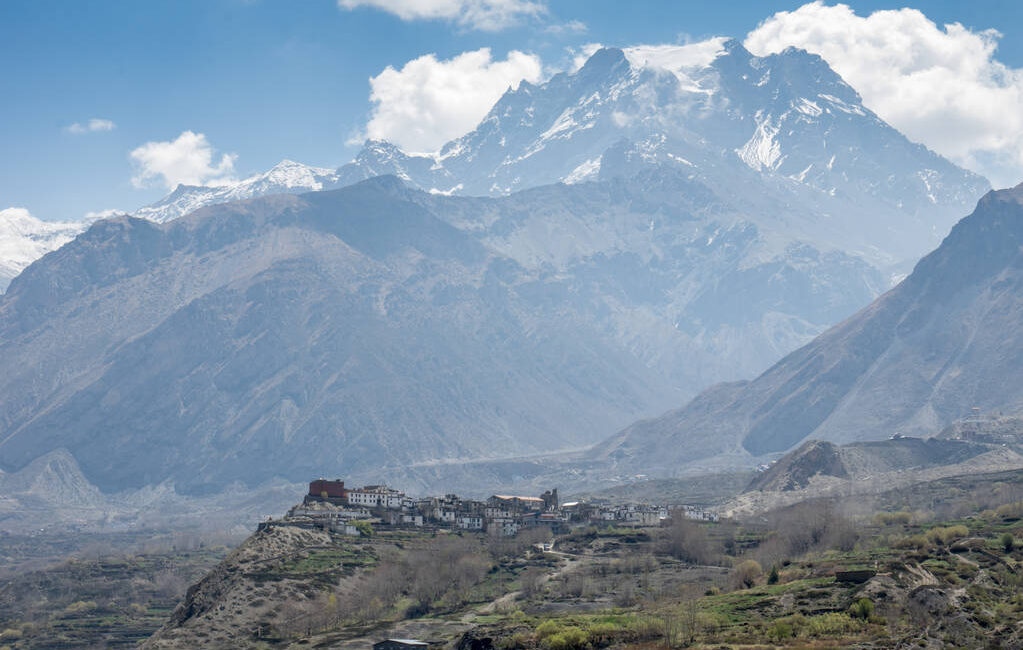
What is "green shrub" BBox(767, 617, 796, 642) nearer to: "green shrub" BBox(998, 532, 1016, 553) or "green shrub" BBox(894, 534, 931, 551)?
"green shrub" BBox(998, 532, 1016, 553)

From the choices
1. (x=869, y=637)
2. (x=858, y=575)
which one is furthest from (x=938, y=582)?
(x=869, y=637)

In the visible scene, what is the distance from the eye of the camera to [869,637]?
328 ft

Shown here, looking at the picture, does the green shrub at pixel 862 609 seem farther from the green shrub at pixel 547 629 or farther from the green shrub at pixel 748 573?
the green shrub at pixel 748 573

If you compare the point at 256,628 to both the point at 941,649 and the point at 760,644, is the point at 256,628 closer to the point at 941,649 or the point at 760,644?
the point at 760,644

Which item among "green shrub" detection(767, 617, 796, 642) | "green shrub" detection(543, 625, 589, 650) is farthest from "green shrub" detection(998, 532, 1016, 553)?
"green shrub" detection(543, 625, 589, 650)

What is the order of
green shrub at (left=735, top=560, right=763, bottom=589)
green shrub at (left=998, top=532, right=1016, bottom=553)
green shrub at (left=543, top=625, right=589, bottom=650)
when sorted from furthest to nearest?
green shrub at (left=735, top=560, right=763, bottom=589)
green shrub at (left=998, top=532, right=1016, bottom=553)
green shrub at (left=543, top=625, right=589, bottom=650)

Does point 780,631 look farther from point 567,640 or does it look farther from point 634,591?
point 634,591

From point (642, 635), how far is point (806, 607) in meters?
14.2

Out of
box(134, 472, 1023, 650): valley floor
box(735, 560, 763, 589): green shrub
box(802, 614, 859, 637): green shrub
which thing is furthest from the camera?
box(735, 560, 763, 589): green shrub

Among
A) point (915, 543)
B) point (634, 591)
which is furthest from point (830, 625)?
point (634, 591)

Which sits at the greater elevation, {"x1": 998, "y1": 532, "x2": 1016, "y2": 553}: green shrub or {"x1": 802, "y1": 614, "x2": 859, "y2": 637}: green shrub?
{"x1": 998, "y1": 532, "x2": 1016, "y2": 553}: green shrub

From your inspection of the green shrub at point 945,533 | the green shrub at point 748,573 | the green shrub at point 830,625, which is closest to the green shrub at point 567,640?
the green shrub at point 830,625

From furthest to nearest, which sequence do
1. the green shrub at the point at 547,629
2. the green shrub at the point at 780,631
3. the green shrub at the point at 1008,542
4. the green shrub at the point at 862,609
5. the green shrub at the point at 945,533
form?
the green shrub at the point at 945,533 < the green shrub at the point at 1008,542 < the green shrub at the point at 547,629 < the green shrub at the point at 862,609 < the green shrub at the point at 780,631

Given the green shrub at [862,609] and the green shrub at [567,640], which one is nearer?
the green shrub at [862,609]
